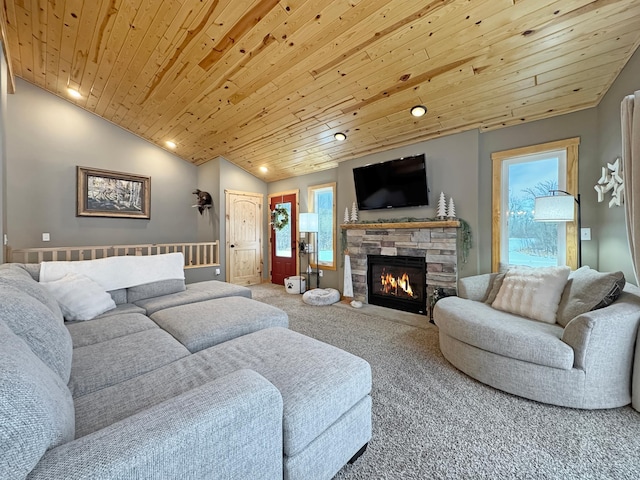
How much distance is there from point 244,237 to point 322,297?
7.87ft

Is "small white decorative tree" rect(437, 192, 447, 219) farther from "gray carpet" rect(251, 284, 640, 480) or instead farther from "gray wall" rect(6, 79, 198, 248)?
"gray wall" rect(6, 79, 198, 248)

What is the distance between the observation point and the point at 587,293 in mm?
1948

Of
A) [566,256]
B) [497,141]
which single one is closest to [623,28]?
[497,141]

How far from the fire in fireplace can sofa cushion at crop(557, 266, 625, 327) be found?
1.60 meters

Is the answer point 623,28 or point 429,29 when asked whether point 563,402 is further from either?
point 429,29

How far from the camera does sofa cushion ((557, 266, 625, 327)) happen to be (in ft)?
6.02

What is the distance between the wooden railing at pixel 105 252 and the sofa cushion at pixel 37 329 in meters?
3.00

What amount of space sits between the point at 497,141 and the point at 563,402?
9.02 feet

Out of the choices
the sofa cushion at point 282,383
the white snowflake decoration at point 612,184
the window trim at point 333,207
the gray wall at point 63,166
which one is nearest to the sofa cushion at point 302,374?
the sofa cushion at point 282,383

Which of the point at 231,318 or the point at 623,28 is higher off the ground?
the point at 623,28

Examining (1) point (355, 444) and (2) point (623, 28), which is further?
(2) point (623, 28)

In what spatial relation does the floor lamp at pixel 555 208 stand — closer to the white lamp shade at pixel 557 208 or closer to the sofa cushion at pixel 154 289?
the white lamp shade at pixel 557 208

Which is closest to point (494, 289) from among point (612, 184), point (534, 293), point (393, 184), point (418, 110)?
point (534, 293)

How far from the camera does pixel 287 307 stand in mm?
4074
